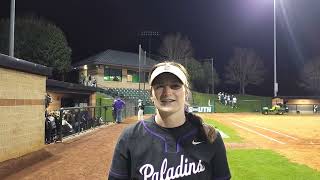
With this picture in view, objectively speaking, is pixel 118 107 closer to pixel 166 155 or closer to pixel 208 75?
pixel 166 155

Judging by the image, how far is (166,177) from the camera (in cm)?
280

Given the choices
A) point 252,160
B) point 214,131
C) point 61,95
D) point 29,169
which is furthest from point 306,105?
point 214,131

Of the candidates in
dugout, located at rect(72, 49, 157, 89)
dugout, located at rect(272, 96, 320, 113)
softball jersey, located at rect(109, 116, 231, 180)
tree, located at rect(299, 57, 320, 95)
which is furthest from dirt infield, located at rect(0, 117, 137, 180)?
tree, located at rect(299, 57, 320, 95)

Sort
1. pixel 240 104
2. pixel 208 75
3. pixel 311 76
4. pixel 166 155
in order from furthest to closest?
pixel 208 75
pixel 311 76
pixel 240 104
pixel 166 155

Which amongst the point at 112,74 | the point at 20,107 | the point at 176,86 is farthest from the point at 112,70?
the point at 176,86

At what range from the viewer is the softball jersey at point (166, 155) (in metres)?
2.81

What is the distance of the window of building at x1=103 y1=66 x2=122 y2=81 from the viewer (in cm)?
6296

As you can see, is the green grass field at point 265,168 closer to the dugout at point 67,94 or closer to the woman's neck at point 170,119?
the woman's neck at point 170,119

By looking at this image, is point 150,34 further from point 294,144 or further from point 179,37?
point 294,144

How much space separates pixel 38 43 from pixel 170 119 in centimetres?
4711

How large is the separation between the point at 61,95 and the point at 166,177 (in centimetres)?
2484

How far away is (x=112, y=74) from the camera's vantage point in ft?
210

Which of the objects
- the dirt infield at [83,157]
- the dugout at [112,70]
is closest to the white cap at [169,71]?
the dirt infield at [83,157]

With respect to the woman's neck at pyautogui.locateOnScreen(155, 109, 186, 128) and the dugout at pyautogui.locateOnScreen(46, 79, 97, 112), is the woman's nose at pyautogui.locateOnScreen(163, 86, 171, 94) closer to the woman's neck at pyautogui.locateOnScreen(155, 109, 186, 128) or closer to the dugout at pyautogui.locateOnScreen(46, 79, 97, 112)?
the woman's neck at pyautogui.locateOnScreen(155, 109, 186, 128)
